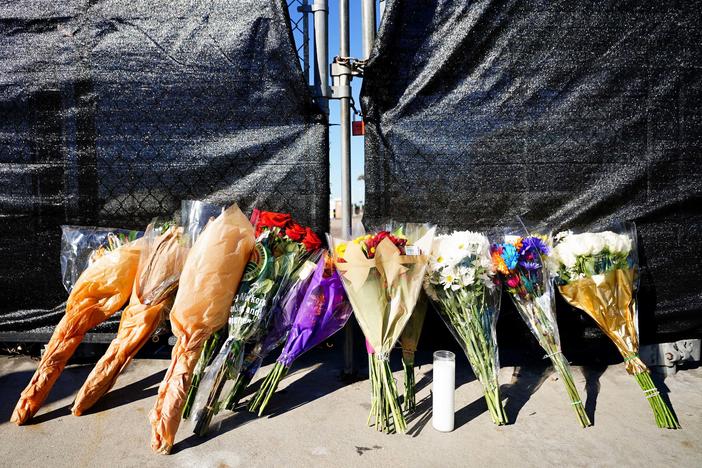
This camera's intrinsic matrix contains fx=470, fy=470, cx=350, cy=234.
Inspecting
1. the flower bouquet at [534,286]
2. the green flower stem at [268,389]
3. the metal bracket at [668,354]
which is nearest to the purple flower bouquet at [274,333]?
the green flower stem at [268,389]

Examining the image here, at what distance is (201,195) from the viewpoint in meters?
3.23

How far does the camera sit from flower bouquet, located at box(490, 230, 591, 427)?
258 cm

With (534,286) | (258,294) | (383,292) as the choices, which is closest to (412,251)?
(383,292)

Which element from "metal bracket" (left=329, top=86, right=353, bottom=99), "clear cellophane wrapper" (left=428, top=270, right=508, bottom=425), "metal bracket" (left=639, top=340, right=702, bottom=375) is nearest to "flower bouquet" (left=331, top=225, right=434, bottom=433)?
"clear cellophane wrapper" (left=428, top=270, right=508, bottom=425)

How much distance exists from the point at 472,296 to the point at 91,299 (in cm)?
215

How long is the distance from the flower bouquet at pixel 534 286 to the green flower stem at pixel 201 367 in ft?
5.24

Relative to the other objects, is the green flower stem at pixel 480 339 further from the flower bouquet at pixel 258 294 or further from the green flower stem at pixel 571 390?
the flower bouquet at pixel 258 294

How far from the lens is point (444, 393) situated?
95.7 inches

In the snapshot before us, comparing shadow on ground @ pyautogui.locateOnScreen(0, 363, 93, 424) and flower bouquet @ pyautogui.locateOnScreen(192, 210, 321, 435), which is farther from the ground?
flower bouquet @ pyautogui.locateOnScreen(192, 210, 321, 435)

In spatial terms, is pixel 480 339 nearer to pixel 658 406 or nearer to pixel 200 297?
pixel 658 406

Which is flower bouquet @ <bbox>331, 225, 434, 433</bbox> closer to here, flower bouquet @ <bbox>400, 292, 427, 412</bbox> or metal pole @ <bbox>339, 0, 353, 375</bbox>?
flower bouquet @ <bbox>400, 292, 427, 412</bbox>

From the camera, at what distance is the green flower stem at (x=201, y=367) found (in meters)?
2.48

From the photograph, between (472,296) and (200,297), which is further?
(472,296)

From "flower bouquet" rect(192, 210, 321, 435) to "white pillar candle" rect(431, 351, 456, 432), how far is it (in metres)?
0.93
